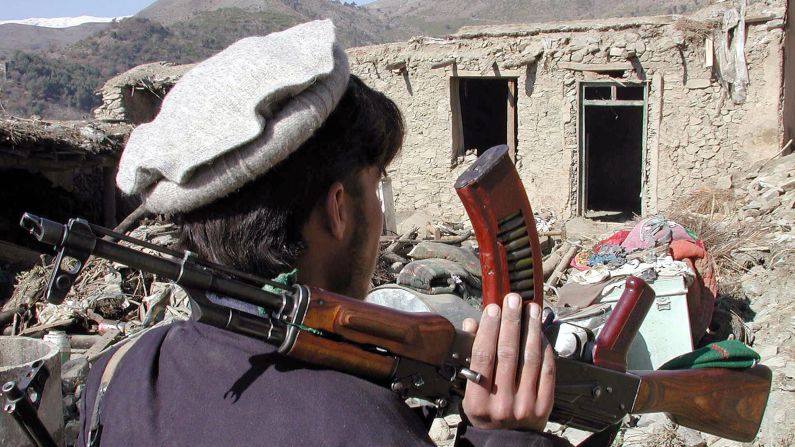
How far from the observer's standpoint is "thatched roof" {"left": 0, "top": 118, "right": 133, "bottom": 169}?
31.5 ft

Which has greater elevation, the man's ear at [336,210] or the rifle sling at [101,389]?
the man's ear at [336,210]

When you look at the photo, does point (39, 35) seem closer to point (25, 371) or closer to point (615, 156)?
point (615, 156)

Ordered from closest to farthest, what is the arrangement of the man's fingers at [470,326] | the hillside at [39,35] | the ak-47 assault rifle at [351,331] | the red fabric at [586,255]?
the ak-47 assault rifle at [351,331]
the man's fingers at [470,326]
the red fabric at [586,255]
the hillside at [39,35]

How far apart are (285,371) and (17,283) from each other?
8.58 metres

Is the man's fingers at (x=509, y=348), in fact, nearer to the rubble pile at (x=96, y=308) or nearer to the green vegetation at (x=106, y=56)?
the rubble pile at (x=96, y=308)

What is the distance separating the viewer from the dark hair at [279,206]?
1.19m

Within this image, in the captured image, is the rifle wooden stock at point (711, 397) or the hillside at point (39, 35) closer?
the rifle wooden stock at point (711, 397)

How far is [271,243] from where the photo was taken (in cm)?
119

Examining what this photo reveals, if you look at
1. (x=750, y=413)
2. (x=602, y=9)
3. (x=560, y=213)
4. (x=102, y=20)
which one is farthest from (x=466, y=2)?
(x=750, y=413)

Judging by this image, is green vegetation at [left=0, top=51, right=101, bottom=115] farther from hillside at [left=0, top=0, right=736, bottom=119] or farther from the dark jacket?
the dark jacket

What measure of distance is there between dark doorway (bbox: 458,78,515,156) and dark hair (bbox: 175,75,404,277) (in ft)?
44.7

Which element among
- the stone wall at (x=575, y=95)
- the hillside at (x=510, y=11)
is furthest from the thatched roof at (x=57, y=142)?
the hillside at (x=510, y=11)

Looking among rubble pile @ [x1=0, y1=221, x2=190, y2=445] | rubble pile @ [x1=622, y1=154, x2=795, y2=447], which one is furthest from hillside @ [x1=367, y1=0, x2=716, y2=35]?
rubble pile @ [x1=0, y1=221, x2=190, y2=445]

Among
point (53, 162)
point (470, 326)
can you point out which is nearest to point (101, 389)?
point (470, 326)
